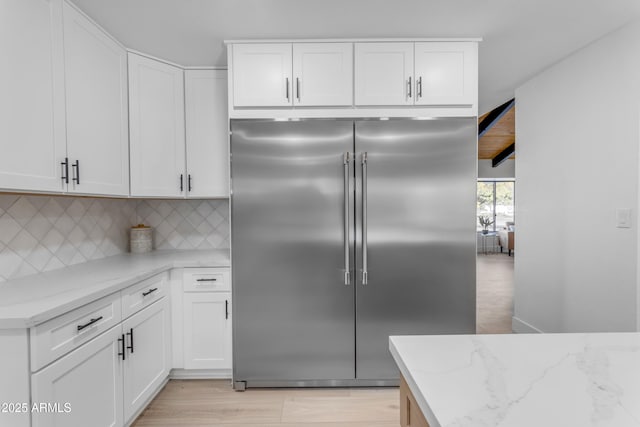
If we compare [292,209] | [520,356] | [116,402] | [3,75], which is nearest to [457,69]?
[292,209]

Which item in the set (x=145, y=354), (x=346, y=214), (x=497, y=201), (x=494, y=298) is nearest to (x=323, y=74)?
(x=346, y=214)

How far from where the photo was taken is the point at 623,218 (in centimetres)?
213

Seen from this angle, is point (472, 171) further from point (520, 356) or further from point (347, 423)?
point (347, 423)

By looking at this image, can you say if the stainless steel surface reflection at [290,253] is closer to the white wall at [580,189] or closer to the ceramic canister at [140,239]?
the ceramic canister at [140,239]

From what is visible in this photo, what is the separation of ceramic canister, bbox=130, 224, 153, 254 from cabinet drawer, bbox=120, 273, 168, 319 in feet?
2.18

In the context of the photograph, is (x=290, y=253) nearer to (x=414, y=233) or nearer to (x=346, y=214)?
(x=346, y=214)

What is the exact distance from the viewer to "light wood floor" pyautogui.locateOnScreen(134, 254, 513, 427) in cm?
192

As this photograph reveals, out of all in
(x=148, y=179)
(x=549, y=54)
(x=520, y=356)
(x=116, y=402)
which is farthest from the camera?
(x=549, y=54)

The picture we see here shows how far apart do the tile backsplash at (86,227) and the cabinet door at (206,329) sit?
0.68m

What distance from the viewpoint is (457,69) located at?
218cm

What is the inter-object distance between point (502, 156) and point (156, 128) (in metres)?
8.49

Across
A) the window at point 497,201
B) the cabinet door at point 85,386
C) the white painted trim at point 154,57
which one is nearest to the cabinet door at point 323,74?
the white painted trim at point 154,57

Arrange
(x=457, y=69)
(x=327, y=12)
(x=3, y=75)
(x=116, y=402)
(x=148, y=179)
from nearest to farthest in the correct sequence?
(x=3, y=75), (x=116, y=402), (x=327, y=12), (x=457, y=69), (x=148, y=179)

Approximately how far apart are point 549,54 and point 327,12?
71.7 inches
